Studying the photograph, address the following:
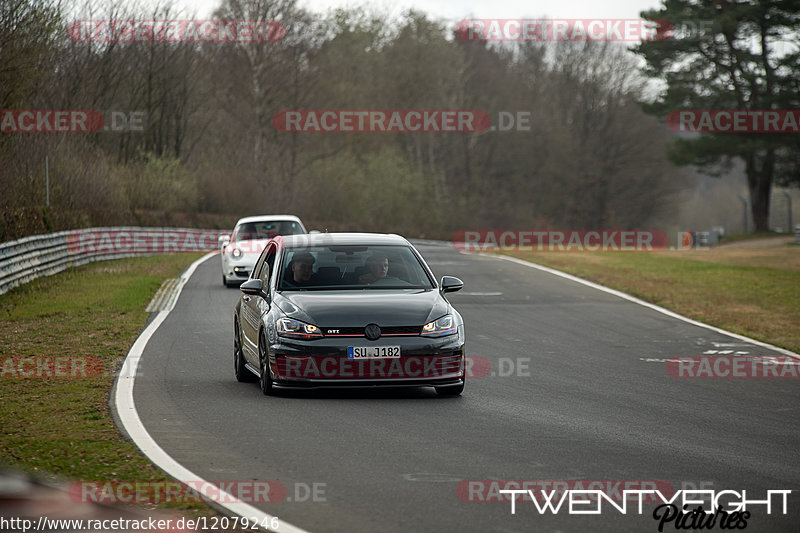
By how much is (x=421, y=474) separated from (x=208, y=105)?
5849cm

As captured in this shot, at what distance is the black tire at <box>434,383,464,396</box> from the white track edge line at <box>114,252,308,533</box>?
285 centimetres

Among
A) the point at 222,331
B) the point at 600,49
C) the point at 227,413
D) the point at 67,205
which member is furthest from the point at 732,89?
the point at 227,413

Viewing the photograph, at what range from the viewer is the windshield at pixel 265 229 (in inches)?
991

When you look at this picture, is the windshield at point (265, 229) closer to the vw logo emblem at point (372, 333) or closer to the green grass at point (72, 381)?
the green grass at point (72, 381)

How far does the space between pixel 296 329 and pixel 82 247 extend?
2269 cm

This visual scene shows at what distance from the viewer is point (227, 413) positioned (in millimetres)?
9641

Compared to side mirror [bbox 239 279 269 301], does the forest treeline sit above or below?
above

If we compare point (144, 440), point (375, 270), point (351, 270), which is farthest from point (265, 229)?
point (144, 440)

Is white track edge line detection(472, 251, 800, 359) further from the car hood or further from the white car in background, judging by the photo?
A: the white car in background

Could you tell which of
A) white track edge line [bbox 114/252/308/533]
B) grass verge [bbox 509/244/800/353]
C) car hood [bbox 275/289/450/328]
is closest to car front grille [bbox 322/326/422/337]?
car hood [bbox 275/289/450/328]

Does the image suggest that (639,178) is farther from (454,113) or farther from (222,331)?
(222,331)

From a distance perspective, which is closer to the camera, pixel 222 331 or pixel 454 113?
pixel 222 331

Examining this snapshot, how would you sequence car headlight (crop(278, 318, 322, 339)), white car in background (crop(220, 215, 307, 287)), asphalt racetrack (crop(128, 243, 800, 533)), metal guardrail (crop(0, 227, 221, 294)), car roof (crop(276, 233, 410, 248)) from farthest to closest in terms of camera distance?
white car in background (crop(220, 215, 307, 287)) < metal guardrail (crop(0, 227, 221, 294)) < car roof (crop(276, 233, 410, 248)) < car headlight (crop(278, 318, 322, 339)) < asphalt racetrack (crop(128, 243, 800, 533))

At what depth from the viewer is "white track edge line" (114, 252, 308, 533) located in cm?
621
